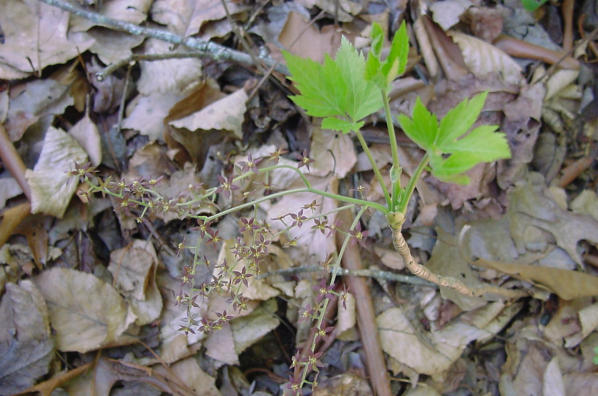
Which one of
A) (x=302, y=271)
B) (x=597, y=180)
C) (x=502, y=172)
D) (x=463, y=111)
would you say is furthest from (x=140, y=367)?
(x=597, y=180)

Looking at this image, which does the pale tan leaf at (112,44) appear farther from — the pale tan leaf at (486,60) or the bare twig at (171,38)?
the pale tan leaf at (486,60)

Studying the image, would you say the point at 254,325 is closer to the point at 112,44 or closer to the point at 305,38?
the point at 305,38

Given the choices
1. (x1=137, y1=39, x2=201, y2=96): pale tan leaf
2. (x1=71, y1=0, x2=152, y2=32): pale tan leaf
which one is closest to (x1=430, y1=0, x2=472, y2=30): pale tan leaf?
(x1=137, y1=39, x2=201, y2=96): pale tan leaf

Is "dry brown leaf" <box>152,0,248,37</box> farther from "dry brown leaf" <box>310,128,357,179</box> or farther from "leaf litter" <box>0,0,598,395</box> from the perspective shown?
"dry brown leaf" <box>310,128,357,179</box>

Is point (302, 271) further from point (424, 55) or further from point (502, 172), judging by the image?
point (424, 55)

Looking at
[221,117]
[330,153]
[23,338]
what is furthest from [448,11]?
[23,338]

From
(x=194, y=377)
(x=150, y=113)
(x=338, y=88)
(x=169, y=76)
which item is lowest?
(x=194, y=377)
